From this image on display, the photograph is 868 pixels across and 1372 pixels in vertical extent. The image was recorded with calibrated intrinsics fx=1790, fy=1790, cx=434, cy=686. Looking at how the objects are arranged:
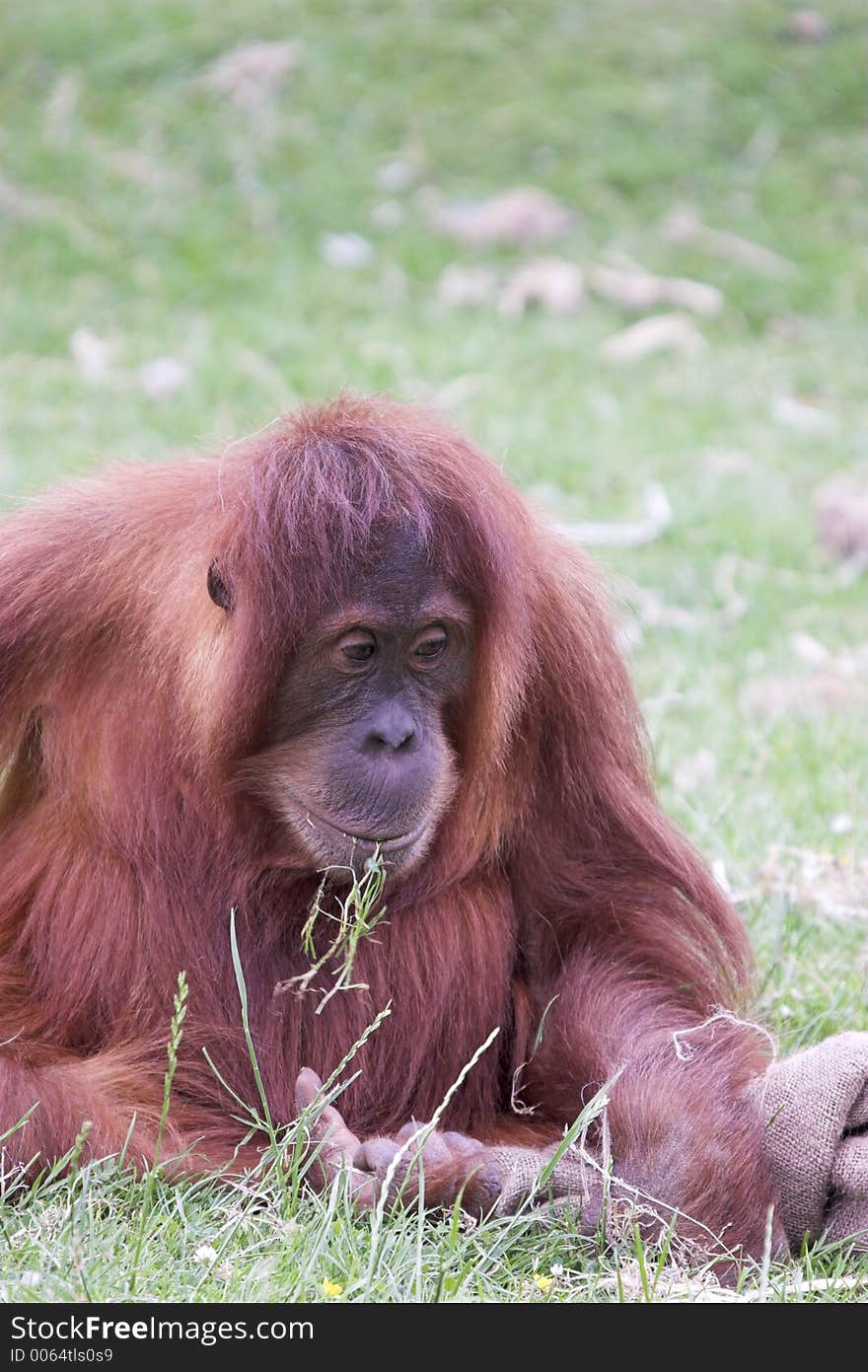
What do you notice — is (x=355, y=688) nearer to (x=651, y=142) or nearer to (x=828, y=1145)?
(x=828, y=1145)

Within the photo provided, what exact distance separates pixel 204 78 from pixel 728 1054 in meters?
9.10

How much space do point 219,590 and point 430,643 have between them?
0.34 m

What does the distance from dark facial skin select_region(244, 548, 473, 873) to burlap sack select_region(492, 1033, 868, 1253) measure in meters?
0.54

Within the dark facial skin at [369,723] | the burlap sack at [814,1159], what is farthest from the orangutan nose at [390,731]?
the burlap sack at [814,1159]

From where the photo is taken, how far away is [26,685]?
3008 millimetres

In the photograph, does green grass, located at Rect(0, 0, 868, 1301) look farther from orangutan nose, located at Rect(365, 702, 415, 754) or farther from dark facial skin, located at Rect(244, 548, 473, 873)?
orangutan nose, located at Rect(365, 702, 415, 754)

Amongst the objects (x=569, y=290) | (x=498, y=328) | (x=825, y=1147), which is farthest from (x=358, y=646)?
(x=569, y=290)

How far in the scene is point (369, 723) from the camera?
2748 mm

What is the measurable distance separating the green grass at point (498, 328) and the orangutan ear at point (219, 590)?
712 mm

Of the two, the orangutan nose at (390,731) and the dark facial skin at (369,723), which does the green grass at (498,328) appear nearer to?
the dark facial skin at (369,723)

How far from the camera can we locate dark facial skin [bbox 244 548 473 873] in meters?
2.72

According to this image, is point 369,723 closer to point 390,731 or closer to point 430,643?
point 390,731

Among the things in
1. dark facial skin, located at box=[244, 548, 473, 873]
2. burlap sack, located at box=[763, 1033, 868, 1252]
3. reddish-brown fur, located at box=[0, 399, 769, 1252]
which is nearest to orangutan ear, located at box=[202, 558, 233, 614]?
reddish-brown fur, located at box=[0, 399, 769, 1252]
